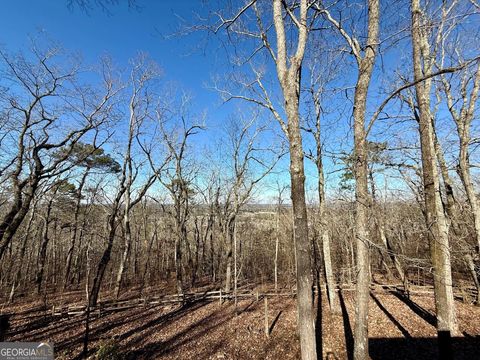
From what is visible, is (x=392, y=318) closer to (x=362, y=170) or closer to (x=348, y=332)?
(x=348, y=332)

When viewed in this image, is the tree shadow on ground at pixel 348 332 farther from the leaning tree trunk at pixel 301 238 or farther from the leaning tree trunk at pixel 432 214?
the leaning tree trunk at pixel 301 238

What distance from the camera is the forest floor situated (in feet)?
25.2

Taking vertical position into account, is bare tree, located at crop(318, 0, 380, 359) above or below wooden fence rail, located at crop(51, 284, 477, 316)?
above

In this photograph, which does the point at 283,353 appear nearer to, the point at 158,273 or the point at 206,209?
the point at 206,209

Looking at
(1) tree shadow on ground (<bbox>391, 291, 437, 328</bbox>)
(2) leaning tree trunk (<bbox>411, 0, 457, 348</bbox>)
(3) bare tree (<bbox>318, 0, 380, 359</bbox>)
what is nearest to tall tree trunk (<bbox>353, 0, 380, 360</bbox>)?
(3) bare tree (<bbox>318, 0, 380, 359</bbox>)

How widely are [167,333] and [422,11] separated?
40.8 feet

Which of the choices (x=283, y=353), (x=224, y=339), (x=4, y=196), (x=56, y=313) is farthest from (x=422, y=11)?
(x=56, y=313)

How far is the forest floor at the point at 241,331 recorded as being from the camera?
7688mm

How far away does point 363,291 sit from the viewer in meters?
4.57

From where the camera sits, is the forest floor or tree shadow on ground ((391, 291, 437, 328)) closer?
the forest floor

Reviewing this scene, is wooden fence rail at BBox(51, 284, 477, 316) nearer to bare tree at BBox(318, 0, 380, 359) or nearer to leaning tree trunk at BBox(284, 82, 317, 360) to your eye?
bare tree at BBox(318, 0, 380, 359)

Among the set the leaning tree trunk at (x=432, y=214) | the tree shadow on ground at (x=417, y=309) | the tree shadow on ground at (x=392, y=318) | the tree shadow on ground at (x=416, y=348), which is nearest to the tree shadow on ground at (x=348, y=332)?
the tree shadow on ground at (x=416, y=348)

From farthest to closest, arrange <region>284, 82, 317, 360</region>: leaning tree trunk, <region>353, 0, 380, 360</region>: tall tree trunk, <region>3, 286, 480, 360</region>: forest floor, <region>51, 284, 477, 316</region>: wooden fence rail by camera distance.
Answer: <region>51, 284, 477, 316</region>: wooden fence rail, <region>3, 286, 480, 360</region>: forest floor, <region>353, 0, 380, 360</region>: tall tree trunk, <region>284, 82, 317, 360</region>: leaning tree trunk

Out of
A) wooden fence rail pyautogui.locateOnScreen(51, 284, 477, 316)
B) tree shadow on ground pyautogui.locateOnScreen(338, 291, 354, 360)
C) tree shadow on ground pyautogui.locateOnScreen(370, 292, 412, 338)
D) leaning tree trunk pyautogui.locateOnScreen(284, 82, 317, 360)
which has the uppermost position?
leaning tree trunk pyautogui.locateOnScreen(284, 82, 317, 360)
